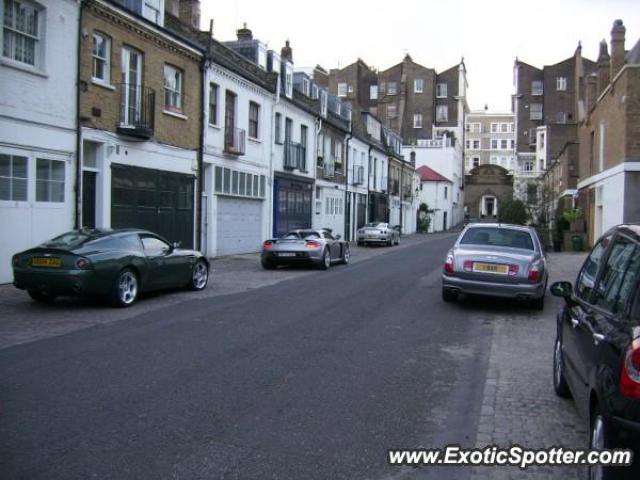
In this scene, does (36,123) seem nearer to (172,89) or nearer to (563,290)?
(172,89)

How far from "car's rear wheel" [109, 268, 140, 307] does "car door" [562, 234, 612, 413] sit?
758cm

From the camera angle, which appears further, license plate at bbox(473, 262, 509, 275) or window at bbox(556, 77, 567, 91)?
window at bbox(556, 77, 567, 91)

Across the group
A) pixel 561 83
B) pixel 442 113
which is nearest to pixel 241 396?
pixel 442 113

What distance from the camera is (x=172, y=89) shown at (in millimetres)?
19391

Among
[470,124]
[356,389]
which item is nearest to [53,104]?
[356,389]

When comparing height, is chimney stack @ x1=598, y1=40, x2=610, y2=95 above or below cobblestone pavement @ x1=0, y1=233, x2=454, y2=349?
above

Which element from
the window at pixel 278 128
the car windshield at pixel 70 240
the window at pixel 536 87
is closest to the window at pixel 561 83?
the window at pixel 536 87

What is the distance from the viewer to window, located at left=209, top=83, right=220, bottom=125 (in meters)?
21.8

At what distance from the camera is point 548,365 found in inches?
284

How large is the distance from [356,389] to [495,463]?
6.04 feet

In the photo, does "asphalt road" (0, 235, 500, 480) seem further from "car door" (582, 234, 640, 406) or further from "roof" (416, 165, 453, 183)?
"roof" (416, 165, 453, 183)

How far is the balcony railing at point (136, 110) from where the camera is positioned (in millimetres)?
16641

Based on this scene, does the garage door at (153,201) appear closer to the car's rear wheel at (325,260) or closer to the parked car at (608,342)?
the car's rear wheel at (325,260)

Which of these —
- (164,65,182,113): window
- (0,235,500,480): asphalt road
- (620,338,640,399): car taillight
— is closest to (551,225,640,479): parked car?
(620,338,640,399): car taillight
